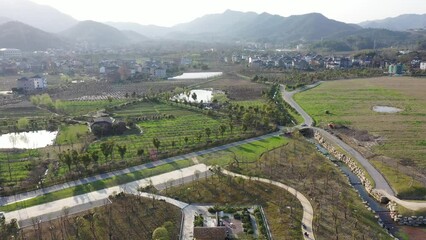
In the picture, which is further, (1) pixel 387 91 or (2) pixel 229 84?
(2) pixel 229 84

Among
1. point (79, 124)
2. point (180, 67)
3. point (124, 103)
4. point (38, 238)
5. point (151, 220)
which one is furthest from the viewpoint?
point (180, 67)

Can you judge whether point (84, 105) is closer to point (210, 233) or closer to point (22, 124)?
point (22, 124)

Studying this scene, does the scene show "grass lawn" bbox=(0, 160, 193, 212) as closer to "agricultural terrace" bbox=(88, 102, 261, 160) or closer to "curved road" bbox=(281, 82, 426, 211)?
"agricultural terrace" bbox=(88, 102, 261, 160)

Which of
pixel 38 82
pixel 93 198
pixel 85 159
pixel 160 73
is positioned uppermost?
pixel 38 82

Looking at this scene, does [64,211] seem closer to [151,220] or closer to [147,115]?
[151,220]

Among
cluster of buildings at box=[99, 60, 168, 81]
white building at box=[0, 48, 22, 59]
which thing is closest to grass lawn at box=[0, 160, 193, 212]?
cluster of buildings at box=[99, 60, 168, 81]

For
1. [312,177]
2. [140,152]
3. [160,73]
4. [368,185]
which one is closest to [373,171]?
[368,185]

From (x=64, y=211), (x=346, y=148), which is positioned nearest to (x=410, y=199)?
(x=346, y=148)
